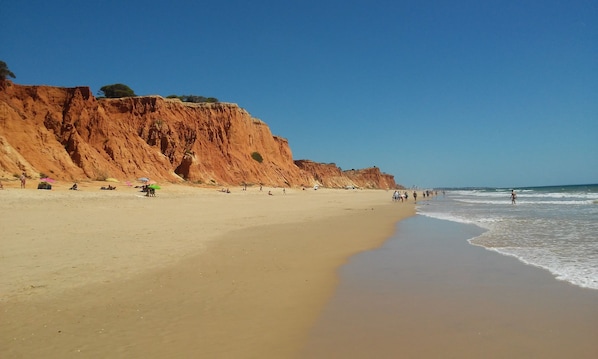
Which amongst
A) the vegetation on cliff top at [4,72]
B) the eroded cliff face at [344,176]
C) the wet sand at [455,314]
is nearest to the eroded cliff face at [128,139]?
the vegetation on cliff top at [4,72]

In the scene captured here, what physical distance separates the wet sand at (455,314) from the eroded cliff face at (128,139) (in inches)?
1283

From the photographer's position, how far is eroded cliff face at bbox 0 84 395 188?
34750 mm

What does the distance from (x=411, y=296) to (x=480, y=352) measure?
6.96ft

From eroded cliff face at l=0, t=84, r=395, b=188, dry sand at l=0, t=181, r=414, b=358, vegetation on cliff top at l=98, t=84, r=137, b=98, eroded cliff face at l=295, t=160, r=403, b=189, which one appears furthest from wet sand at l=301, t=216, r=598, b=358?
eroded cliff face at l=295, t=160, r=403, b=189

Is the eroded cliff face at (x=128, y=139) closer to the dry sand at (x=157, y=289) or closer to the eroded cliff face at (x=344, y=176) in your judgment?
the dry sand at (x=157, y=289)

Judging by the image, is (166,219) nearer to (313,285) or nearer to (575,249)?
(313,285)

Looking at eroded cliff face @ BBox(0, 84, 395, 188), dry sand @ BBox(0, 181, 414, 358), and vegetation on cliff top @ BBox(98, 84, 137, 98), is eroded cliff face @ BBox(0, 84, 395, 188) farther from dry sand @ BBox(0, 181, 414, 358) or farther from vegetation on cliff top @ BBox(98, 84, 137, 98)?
dry sand @ BBox(0, 181, 414, 358)

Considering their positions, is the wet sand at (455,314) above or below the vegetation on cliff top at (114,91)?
below

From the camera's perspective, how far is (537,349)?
3.94m

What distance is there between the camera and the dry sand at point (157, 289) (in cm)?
409

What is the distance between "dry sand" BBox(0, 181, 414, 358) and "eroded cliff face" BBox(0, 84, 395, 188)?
84.1 ft

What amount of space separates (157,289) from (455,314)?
4581 millimetres

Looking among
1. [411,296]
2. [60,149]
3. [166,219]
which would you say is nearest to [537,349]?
[411,296]

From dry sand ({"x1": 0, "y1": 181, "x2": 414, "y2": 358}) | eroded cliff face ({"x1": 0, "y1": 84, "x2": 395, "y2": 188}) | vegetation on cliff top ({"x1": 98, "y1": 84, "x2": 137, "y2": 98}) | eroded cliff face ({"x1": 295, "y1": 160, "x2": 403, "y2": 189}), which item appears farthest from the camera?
eroded cliff face ({"x1": 295, "y1": 160, "x2": 403, "y2": 189})
